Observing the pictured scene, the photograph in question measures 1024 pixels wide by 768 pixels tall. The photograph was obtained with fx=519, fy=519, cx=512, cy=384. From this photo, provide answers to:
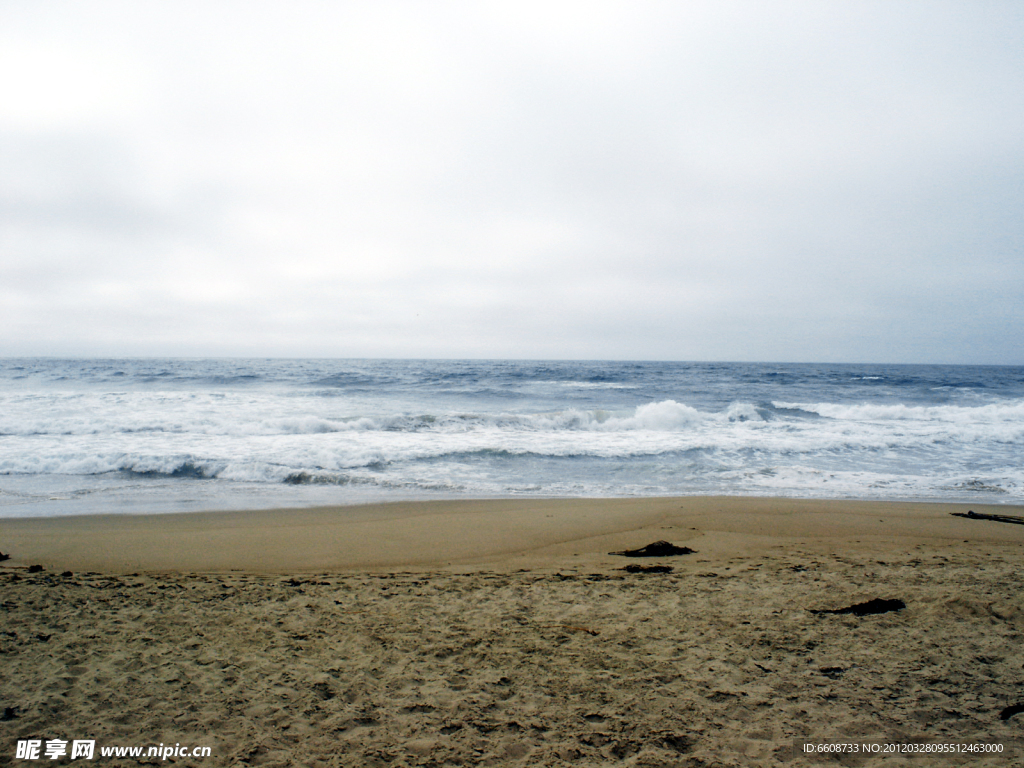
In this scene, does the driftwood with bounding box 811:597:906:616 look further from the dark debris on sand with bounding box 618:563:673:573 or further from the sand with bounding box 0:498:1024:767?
the dark debris on sand with bounding box 618:563:673:573

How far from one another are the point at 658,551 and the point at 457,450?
739 cm

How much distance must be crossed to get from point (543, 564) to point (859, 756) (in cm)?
326

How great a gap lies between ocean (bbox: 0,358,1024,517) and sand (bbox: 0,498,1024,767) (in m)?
3.15

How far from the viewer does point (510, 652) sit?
345 cm

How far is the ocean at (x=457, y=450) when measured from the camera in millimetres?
9195

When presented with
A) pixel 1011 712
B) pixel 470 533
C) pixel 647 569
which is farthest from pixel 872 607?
pixel 470 533

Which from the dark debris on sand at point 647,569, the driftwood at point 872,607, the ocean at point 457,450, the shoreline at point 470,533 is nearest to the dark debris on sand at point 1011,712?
the driftwood at point 872,607

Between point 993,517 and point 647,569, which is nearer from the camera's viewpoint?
point 647,569

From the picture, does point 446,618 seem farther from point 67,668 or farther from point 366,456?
point 366,456

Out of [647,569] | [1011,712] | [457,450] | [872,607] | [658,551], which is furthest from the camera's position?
[457,450]

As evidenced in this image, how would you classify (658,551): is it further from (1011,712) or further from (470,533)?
(1011,712)

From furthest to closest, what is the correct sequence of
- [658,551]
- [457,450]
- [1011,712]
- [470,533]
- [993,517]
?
[457,450] < [993,517] < [470,533] < [658,551] < [1011,712]

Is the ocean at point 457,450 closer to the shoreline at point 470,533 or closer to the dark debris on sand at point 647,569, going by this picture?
the shoreline at point 470,533

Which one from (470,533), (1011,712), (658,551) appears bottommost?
(470,533)
